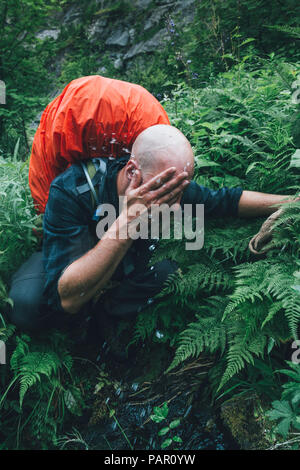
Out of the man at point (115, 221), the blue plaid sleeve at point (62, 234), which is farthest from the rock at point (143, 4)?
the blue plaid sleeve at point (62, 234)

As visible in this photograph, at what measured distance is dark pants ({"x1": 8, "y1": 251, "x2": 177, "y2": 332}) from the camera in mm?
2457

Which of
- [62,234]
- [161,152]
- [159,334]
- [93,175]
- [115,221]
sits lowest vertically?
[159,334]

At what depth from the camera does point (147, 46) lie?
35.0 feet

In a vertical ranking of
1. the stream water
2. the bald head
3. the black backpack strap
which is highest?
the bald head

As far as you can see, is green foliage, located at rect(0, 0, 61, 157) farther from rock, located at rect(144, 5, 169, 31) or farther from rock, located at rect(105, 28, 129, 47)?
rock, located at rect(105, 28, 129, 47)

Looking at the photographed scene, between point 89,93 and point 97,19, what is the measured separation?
1321 cm

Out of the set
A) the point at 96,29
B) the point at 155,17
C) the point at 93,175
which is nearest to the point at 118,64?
the point at 155,17

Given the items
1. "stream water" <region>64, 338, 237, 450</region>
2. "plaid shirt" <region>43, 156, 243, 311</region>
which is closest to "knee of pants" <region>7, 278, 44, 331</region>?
"plaid shirt" <region>43, 156, 243, 311</region>

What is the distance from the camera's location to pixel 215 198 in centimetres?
245

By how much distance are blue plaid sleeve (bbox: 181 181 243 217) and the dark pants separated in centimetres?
65

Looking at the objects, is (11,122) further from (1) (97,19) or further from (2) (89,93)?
(1) (97,19)

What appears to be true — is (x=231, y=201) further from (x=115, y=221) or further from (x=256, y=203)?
(x=115, y=221)

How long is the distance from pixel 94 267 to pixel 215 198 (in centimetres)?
103

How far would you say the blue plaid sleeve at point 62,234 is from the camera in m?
2.18
